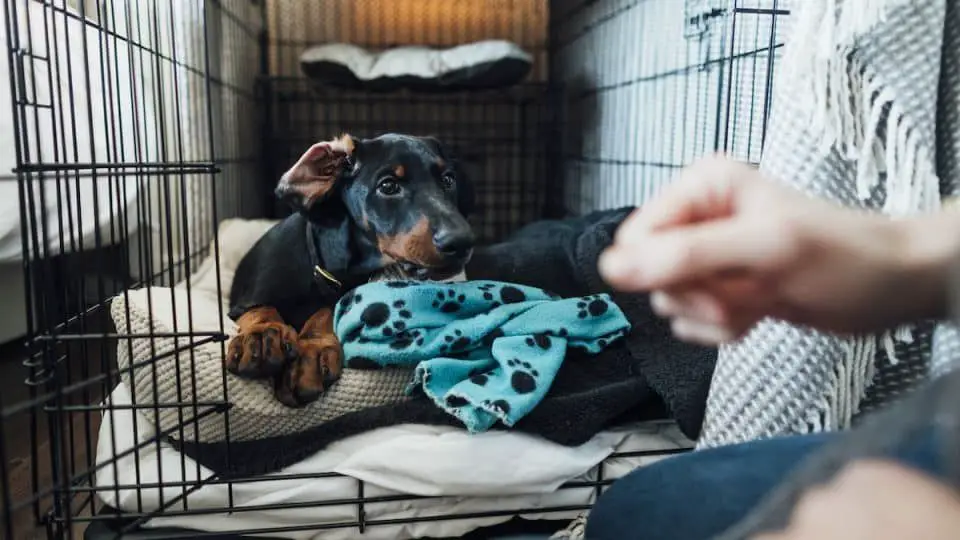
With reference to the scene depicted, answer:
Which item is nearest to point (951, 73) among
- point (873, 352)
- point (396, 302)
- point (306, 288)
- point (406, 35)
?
point (873, 352)

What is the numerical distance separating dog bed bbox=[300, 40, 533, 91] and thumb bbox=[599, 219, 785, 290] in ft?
6.87

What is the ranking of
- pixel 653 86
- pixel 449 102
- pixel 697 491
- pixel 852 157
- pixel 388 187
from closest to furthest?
pixel 697 491, pixel 852 157, pixel 388 187, pixel 653 86, pixel 449 102

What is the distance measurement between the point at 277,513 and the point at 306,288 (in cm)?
44

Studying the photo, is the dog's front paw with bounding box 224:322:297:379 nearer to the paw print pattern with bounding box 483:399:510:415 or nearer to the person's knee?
the paw print pattern with bounding box 483:399:510:415

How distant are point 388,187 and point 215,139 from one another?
107cm

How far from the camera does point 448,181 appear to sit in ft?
4.54

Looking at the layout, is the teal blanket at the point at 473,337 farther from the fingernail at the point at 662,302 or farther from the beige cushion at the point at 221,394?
the fingernail at the point at 662,302

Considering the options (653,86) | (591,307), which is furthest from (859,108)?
(653,86)

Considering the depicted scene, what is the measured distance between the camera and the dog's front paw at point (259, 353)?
3.41 ft

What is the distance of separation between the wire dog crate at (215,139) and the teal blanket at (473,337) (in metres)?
0.15

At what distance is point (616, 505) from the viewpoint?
2.17ft

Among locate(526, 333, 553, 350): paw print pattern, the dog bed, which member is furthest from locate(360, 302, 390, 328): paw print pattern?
the dog bed

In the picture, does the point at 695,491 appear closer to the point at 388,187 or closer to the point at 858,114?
the point at 858,114

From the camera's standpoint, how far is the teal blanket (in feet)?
3.32
